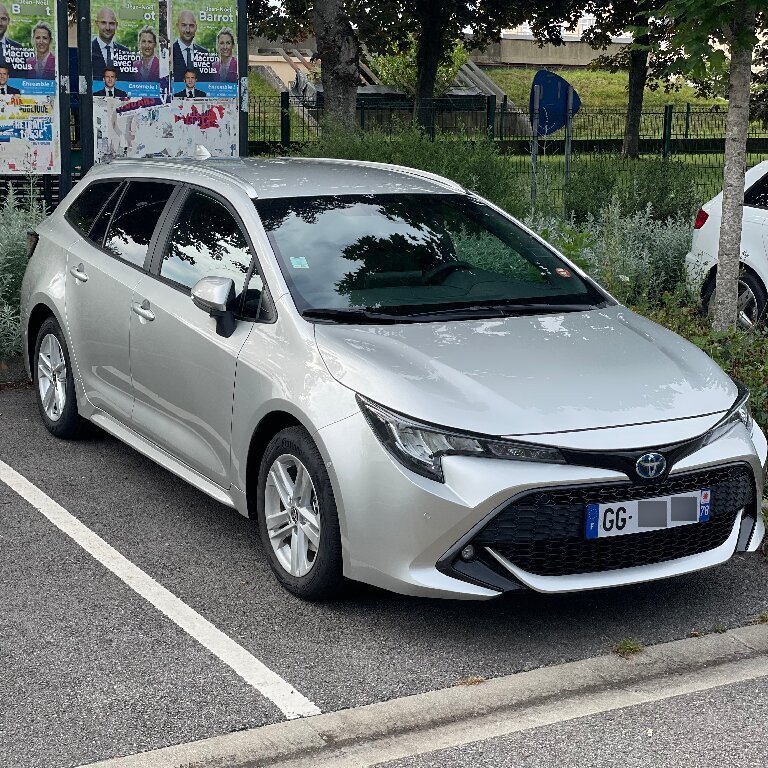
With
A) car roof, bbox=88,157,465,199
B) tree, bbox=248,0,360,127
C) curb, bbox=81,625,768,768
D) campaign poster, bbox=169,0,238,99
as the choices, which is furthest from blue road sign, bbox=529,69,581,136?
curb, bbox=81,625,768,768

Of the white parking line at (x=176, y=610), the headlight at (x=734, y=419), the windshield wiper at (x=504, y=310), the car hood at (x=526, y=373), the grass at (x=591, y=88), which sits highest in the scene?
the windshield wiper at (x=504, y=310)

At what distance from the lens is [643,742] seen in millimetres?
3926

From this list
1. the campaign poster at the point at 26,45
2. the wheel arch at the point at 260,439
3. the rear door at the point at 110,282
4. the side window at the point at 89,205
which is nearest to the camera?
the wheel arch at the point at 260,439

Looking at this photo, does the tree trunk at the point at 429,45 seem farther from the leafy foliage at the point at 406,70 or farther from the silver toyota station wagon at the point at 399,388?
the silver toyota station wagon at the point at 399,388

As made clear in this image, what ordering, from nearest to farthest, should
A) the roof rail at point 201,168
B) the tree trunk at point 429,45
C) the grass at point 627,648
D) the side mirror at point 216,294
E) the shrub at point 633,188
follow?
the grass at point 627,648 < the side mirror at point 216,294 < the roof rail at point 201,168 < the shrub at point 633,188 < the tree trunk at point 429,45

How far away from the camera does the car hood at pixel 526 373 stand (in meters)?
4.49

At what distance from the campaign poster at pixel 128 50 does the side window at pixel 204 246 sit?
6.50 meters

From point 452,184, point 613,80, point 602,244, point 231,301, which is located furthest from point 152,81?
point 613,80

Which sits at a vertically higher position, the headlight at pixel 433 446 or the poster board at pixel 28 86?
the poster board at pixel 28 86

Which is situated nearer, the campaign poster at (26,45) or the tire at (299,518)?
the tire at (299,518)

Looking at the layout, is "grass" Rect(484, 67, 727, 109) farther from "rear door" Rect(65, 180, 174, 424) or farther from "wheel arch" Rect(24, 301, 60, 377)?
"rear door" Rect(65, 180, 174, 424)

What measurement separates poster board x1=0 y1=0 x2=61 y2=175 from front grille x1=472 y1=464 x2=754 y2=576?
28.2 ft

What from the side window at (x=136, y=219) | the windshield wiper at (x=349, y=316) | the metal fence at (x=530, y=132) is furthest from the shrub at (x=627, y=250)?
the windshield wiper at (x=349, y=316)

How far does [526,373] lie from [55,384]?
350cm
